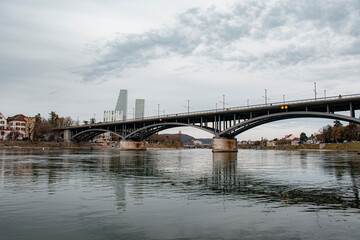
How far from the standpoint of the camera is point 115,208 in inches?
393

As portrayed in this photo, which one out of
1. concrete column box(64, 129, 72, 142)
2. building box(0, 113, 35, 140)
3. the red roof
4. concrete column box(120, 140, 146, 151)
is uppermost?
the red roof

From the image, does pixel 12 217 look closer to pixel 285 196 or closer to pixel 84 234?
pixel 84 234

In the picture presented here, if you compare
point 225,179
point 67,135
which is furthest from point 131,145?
point 225,179

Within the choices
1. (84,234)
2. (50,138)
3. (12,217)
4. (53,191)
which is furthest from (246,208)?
(50,138)

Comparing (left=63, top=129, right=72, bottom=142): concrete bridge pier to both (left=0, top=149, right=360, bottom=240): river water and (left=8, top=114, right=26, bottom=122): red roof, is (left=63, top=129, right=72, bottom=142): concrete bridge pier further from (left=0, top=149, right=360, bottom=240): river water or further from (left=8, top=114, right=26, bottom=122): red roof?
(left=0, top=149, right=360, bottom=240): river water

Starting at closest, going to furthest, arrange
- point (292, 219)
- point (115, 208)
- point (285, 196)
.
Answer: point (292, 219)
point (115, 208)
point (285, 196)

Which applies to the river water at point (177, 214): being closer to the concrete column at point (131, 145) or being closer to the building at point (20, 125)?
the concrete column at point (131, 145)

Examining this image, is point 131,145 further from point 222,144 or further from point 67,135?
point 222,144

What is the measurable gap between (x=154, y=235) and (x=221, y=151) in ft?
284

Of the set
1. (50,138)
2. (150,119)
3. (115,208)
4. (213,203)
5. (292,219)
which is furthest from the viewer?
(50,138)

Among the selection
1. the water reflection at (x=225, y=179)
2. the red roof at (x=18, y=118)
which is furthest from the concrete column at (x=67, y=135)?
the water reflection at (x=225, y=179)

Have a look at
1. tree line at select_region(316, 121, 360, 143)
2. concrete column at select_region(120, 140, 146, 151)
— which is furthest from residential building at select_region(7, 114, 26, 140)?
tree line at select_region(316, 121, 360, 143)

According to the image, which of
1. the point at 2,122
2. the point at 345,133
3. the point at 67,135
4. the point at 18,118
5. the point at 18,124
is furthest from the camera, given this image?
the point at 18,118

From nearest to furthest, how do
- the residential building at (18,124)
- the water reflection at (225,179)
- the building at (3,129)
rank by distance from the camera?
the water reflection at (225,179) → the building at (3,129) → the residential building at (18,124)
